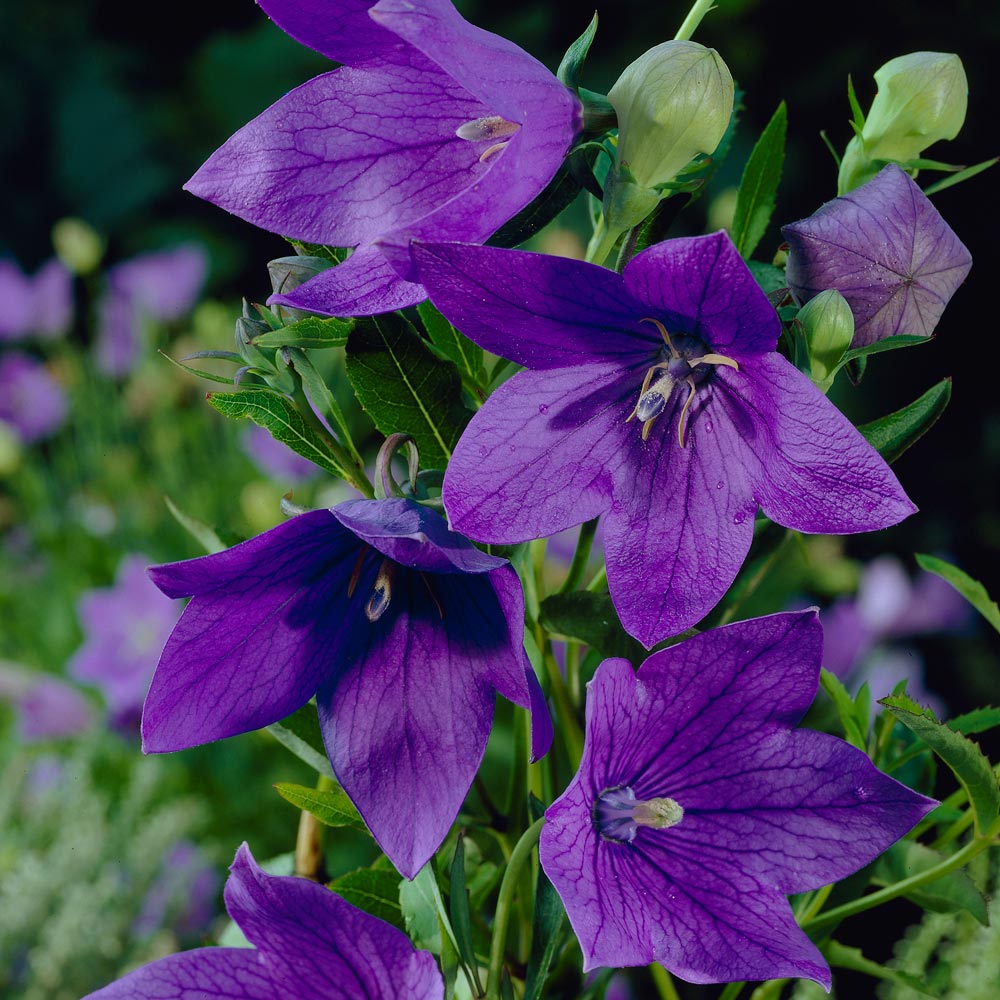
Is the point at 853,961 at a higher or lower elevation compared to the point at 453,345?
lower

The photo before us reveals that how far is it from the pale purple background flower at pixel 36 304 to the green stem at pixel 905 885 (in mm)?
1693

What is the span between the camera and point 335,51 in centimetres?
38

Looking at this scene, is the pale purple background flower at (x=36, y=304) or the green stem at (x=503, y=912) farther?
the pale purple background flower at (x=36, y=304)

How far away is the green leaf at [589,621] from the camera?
1.26ft

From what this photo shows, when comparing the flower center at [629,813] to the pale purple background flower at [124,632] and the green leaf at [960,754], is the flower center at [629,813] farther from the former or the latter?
the pale purple background flower at [124,632]

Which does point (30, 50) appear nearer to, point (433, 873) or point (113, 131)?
point (113, 131)

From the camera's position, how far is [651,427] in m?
0.40

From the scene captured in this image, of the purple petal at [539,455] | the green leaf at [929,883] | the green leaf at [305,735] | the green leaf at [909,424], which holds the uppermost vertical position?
the purple petal at [539,455]

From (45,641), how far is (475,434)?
4.99 feet

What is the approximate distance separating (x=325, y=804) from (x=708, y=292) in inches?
8.4

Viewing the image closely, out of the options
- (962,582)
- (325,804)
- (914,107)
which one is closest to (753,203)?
(914,107)

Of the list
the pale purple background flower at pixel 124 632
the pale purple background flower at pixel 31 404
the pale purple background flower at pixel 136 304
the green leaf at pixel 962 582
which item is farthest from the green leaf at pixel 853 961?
the pale purple background flower at pixel 31 404

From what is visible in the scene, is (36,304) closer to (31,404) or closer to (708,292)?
(31,404)

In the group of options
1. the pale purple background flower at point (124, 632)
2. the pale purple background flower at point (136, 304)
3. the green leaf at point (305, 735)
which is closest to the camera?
the green leaf at point (305, 735)
